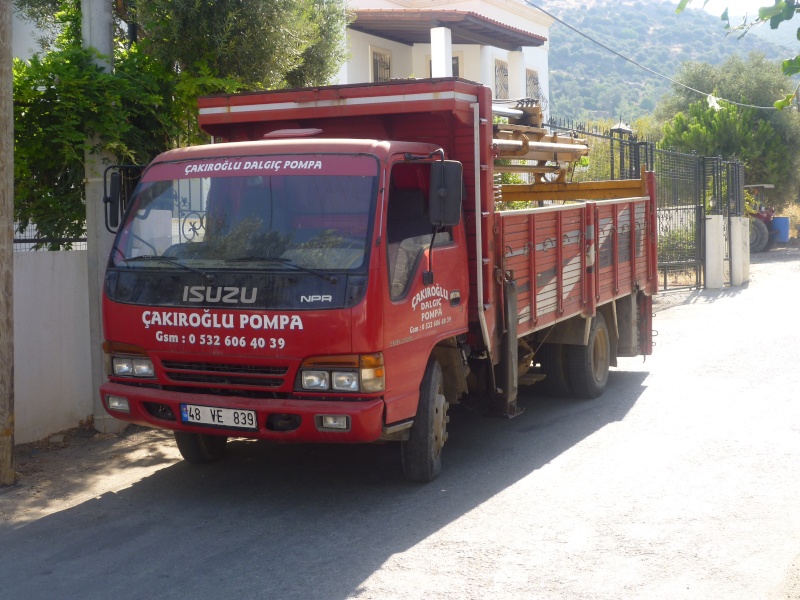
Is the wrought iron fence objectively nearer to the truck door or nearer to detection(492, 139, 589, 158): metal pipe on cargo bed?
detection(492, 139, 589, 158): metal pipe on cargo bed

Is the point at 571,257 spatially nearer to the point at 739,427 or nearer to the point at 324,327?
the point at 739,427

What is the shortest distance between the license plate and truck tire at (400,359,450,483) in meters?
1.13

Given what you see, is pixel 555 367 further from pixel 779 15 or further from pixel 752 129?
pixel 752 129

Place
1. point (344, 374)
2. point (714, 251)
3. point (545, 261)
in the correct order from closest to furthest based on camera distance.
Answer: point (344, 374) → point (545, 261) → point (714, 251)

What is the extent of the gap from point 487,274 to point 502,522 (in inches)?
78.0

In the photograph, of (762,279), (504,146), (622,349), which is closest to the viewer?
(504,146)

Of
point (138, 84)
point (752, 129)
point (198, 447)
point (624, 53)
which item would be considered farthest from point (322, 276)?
point (624, 53)

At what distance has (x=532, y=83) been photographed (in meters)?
30.5

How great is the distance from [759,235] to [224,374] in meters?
26.2

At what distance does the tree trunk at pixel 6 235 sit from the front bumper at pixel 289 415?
1.12 metres

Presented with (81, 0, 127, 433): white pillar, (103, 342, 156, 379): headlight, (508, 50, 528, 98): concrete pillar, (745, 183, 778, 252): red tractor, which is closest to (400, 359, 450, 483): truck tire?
(103, 342, 156, 379): headlight

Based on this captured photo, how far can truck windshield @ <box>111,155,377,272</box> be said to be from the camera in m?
5.89

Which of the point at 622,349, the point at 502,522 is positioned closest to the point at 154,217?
the point at 502,522

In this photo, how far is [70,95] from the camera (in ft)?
25.0
